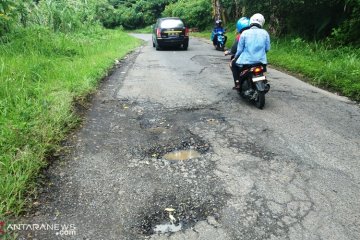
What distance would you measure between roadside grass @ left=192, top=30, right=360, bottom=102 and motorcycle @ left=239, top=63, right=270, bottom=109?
216cm

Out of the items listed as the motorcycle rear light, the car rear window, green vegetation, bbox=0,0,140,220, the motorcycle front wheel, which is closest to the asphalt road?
the motorcycle front wheel

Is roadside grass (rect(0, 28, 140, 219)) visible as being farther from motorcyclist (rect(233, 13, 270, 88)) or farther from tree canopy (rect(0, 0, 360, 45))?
motorcyclist (rect(233, 13, 270, 88))

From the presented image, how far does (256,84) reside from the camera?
19.8 feet

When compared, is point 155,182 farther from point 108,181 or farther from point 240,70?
point 240,70

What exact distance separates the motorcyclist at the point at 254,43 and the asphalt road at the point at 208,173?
0.84 meters

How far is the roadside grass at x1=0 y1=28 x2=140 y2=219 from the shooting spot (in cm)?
335

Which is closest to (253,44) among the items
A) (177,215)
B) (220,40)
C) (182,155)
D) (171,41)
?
(182,155)

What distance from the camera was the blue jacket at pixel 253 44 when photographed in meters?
6.16

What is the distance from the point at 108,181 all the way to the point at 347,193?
96.7 inches

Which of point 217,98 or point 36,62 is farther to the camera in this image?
point 36,62

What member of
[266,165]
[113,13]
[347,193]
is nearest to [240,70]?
[266,165]

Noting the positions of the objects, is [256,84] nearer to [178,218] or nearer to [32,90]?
[178,218]

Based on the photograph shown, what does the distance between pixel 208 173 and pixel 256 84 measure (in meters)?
2.85

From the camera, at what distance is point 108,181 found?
3559mm
